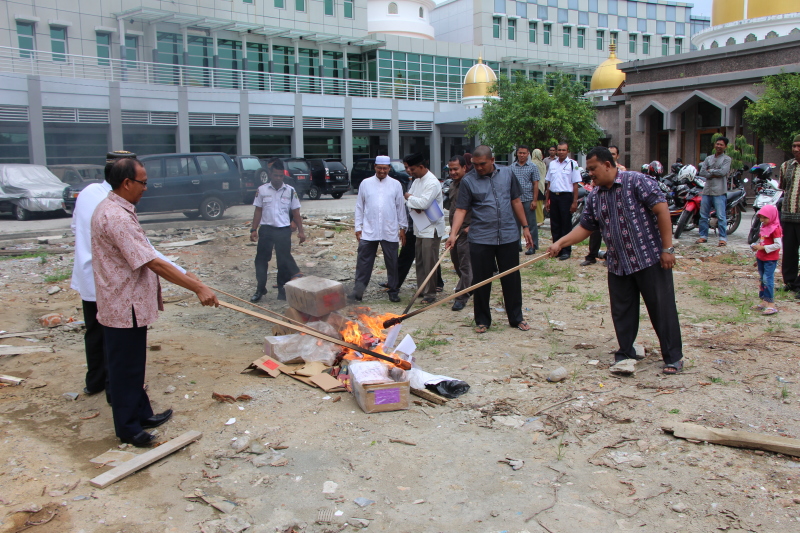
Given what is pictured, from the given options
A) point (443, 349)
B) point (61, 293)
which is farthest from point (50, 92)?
point (443, 349)

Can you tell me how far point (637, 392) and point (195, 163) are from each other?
1340cm

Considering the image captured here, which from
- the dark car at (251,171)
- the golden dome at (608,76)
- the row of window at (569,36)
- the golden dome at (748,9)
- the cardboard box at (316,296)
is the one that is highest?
the row of window at (569,36)

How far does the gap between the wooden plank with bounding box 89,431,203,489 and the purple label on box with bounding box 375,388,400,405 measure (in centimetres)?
111

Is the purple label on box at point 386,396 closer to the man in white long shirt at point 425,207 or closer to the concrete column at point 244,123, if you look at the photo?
the man in white long shirt at point 425,207

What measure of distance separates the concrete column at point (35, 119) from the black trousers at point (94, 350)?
22.7 metres

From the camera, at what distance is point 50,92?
78.8 ft

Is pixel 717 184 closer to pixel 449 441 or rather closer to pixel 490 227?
pixel 490 227

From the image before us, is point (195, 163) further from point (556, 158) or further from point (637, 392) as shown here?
point (637, 392)

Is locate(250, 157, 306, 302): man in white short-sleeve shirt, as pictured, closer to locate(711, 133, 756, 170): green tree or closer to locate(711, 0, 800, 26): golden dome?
locate(711, 133, 756, 170): green tree

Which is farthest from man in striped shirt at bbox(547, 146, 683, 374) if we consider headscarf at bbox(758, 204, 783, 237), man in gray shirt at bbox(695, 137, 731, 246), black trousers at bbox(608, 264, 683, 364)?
man in gray shirt at bbox(695, 137, 731, 246)

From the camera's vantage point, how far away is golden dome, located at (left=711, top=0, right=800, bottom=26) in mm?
22578

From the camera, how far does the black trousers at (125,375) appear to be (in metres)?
3.70

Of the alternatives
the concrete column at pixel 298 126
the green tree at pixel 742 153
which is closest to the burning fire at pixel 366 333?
the green tree at pixel 742 153

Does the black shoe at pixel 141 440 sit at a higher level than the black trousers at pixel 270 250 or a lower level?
lower
